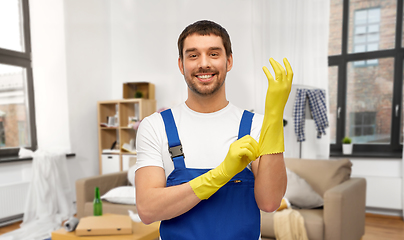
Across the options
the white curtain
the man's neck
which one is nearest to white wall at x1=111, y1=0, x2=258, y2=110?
the white curtain

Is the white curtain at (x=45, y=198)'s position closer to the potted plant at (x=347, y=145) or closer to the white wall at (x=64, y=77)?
the white wall at (x=64, y=77)

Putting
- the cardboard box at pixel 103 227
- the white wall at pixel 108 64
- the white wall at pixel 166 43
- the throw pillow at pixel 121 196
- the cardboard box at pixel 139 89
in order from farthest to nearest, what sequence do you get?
the cardboard box at pixel 139 89
the white wall at pixel 166 43
the white wall at pixel 108 64
the throw pillow at pixel 121 196
the cardboard box at pixel 103 227

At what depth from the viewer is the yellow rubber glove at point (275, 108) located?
2.44ft

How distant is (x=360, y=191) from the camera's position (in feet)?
7.84

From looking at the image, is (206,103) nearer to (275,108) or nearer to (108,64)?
(275,108)

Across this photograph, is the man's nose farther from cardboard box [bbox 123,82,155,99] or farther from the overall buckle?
cardboard box [bbox 123,82,155,99]

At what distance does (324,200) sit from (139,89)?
3.11m

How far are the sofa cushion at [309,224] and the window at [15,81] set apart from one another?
10.2 feet

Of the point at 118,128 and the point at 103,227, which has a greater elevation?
the point at 118,128

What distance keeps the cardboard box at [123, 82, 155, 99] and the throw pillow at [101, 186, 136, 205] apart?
1.92 m

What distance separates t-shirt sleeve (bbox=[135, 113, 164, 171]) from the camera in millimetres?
826

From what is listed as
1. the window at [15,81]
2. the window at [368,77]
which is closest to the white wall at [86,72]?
the window at [15,81]

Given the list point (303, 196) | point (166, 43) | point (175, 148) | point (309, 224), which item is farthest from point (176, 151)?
point (166, 43)

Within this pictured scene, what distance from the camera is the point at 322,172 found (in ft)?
8.26
